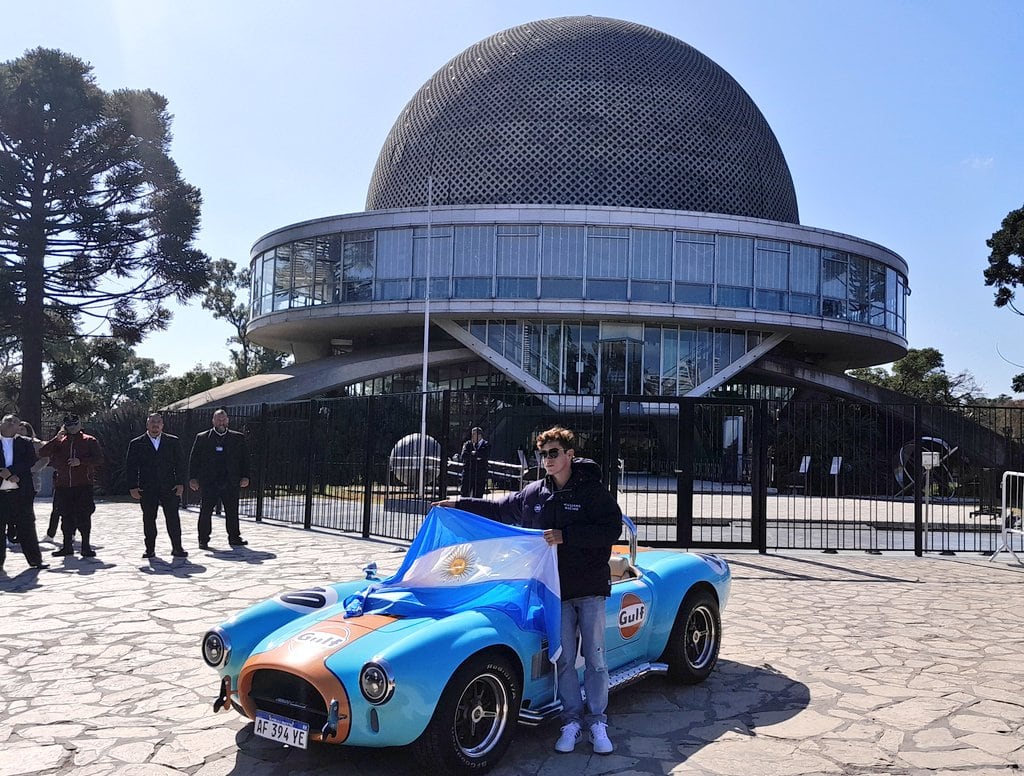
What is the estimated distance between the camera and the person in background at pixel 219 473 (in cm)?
983

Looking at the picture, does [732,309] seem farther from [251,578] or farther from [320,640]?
→ [320,640]

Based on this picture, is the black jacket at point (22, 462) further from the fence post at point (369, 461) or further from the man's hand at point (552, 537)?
the man's hand at point (552, 537)

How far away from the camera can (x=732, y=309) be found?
2741 cm

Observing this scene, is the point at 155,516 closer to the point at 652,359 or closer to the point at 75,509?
the point at 75,509

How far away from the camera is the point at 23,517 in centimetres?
819

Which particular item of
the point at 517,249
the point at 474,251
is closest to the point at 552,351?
the point at 517,249

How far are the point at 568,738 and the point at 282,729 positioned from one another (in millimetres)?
1220

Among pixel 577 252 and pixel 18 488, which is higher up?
pixel 577 252

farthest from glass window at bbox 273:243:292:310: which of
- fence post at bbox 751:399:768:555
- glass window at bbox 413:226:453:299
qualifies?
fence post at bbox 751:399:768:555

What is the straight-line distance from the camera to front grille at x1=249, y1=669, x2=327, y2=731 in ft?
10.4

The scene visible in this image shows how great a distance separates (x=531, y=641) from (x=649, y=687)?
4.43 ft

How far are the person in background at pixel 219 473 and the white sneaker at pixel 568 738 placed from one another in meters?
6.98

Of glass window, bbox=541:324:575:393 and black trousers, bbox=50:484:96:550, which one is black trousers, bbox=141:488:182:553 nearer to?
black trousers, bbox=50:484:96:550

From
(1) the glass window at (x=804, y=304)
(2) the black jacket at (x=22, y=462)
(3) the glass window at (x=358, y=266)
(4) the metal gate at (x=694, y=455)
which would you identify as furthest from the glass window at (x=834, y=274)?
(2) the black jacket at (x=22, y=462)
